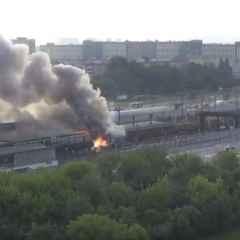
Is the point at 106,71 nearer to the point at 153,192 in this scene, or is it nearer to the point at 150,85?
the point at 150,85

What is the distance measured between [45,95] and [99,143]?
311 cm

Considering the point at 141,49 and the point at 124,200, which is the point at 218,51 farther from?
the point at 124,200

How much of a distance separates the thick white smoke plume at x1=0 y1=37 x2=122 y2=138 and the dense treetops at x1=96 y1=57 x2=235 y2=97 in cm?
1738

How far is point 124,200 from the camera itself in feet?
51.5

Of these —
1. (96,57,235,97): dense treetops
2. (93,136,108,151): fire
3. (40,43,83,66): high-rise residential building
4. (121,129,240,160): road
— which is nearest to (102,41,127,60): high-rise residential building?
(40,43,83,66): high-rise residential building

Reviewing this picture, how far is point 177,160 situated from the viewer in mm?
18406

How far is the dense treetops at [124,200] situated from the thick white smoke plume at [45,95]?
7405 mm

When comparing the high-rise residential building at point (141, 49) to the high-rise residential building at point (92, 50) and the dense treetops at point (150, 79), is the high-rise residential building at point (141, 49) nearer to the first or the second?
the high-rise residential building at point (92, 50)

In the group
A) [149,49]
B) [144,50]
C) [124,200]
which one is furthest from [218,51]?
[124,200]

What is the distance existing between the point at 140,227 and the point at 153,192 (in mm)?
1969

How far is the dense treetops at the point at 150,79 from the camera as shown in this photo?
46.2 metres

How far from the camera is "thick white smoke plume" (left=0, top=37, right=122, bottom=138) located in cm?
2564

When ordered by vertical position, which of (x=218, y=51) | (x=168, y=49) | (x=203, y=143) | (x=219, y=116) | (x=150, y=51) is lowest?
(x=203, y=143)

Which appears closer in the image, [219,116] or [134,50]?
[219,116]
